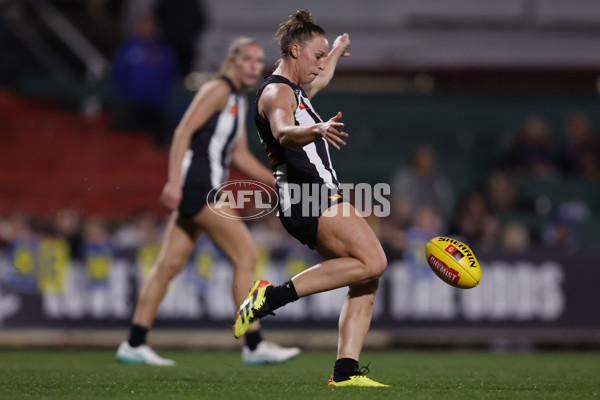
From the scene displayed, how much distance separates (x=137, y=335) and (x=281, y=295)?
235cm

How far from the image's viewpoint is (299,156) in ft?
18.9

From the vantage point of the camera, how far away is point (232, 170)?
1402 cm

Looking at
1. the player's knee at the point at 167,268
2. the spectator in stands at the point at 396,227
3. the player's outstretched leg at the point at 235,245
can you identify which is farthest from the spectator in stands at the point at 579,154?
the player's knee at the point at 167,268

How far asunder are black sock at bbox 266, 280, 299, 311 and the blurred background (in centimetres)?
454

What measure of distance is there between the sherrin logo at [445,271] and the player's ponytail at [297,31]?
1.48 metres

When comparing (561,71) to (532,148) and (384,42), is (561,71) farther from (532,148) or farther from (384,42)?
(532,148)

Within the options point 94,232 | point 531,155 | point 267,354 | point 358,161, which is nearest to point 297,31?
point 267,354

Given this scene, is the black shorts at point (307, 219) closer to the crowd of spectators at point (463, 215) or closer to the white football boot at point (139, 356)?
the white football boot at point (139, 356)

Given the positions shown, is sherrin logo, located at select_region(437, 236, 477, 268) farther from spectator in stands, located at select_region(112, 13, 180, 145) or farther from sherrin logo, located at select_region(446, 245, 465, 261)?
spectator in stands, located at select_region(112, 13, 180, 145)

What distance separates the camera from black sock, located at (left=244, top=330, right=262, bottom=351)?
7680 millimetres

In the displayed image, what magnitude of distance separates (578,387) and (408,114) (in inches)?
381

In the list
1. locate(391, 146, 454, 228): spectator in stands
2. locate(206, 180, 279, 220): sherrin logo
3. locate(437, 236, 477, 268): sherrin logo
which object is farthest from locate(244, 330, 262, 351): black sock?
locate(391, 146, 454, 228): spectator in stands

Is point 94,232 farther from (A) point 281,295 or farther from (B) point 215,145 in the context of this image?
(A) point 281,295

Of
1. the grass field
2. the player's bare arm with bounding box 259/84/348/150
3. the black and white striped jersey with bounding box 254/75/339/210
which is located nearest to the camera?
the player's bare arm with bounding box 259/84/348/150
